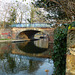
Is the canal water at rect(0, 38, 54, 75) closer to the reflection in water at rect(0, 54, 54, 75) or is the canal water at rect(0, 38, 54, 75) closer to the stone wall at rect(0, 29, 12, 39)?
the reflection in water at rect(0, 54, 54, 75)

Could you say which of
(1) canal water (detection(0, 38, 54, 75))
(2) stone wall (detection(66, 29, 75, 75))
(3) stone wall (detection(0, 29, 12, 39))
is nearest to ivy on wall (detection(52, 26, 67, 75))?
(1) canal water (detection(0, 38, 54, 75))

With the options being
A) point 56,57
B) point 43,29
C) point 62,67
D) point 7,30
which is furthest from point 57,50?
point 7,30

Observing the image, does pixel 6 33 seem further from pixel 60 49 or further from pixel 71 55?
pixel 71 55

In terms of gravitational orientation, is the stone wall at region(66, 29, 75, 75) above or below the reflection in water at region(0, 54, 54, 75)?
above

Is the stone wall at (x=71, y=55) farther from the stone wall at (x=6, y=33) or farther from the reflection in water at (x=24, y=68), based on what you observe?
the stone wall at (x=6, y=33)

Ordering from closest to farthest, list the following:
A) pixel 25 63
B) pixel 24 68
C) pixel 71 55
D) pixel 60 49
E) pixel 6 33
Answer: pixel 71 55
pixel 60 49
pixel 24 68
pixel 25 63
pixel 6 33

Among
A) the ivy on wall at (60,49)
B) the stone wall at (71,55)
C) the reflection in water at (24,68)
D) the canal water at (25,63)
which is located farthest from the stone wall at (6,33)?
the stone wall at (71,55)

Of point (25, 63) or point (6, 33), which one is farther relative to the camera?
point (6, 33)

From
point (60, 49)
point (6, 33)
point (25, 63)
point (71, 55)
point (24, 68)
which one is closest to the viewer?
point (71, 55)

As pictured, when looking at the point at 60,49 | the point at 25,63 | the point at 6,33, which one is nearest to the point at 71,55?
the point at 60,49

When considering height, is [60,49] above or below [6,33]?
above

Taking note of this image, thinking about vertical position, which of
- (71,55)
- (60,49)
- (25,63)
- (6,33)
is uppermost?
(71,55)

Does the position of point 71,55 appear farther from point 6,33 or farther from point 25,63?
point 6,33

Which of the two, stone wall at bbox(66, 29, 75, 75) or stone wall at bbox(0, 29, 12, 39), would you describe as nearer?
stone wall at bbox(66, 29, 75, 75)
